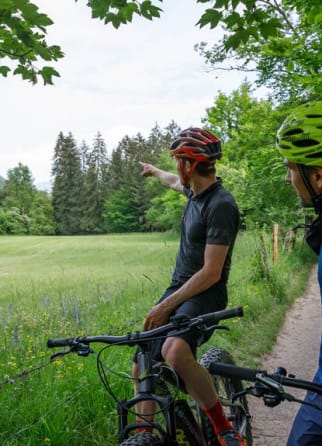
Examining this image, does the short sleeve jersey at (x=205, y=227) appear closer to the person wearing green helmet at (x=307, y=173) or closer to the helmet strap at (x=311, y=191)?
the person wearing green helmet at (x=307, y=173)

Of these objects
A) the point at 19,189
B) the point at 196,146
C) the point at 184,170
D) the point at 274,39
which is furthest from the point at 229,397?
the point at 19,189

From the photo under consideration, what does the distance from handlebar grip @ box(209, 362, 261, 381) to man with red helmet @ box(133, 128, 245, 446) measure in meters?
0.95

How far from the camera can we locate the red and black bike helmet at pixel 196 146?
286 centimetres

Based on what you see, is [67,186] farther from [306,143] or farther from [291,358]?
[306,143]

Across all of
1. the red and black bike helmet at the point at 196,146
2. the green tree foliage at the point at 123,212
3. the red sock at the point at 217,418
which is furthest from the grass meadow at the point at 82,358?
the green tree foliage at the point at 123,212

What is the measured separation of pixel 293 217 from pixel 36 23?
47.9ft

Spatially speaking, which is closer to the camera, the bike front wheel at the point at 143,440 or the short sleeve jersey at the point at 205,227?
the bike front wheel at the point at 143,440

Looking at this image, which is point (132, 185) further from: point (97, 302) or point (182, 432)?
point (182, 432)

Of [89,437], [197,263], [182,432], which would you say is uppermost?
[197,263]

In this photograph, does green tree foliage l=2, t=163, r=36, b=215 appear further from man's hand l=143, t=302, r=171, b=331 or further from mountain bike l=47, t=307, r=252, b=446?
mountain bike l=47, t=307, r=252, b=446

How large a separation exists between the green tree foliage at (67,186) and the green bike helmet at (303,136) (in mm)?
65117

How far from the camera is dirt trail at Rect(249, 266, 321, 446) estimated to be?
4270 millimetres

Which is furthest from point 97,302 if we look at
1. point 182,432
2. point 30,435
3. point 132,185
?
point 132,185

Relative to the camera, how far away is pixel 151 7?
3.67 m
